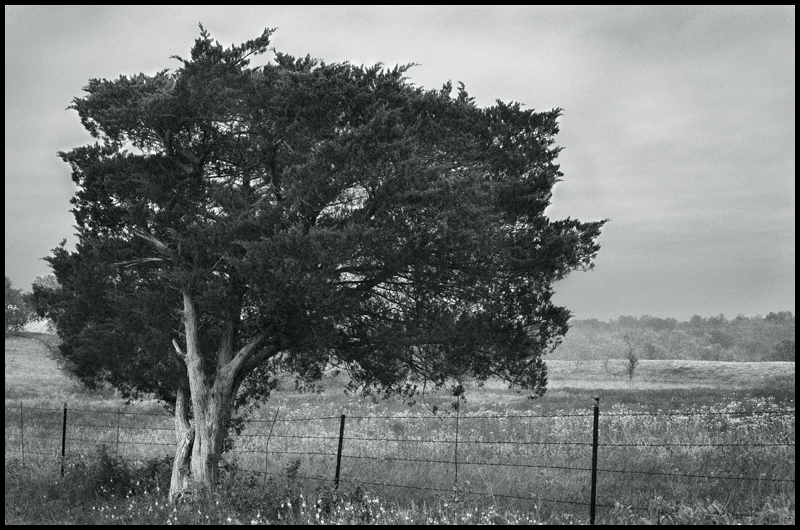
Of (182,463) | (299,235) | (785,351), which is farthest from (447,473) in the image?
(785,351)

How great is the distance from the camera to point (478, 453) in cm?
1677

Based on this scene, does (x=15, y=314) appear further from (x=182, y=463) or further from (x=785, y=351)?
(x=785, y=351)

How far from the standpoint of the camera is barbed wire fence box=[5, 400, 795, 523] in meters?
11.8

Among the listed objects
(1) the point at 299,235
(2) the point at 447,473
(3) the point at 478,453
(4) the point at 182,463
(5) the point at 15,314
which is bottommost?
(3) the point at 478,453

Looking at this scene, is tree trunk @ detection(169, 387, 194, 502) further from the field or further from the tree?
the field

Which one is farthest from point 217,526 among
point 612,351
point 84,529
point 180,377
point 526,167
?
point 612,351

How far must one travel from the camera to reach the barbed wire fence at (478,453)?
11777 mm

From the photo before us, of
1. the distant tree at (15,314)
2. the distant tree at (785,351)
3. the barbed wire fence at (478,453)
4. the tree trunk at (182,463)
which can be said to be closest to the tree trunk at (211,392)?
the tree trunk at (182,463)

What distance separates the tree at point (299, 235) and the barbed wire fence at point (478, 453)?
1.46 m

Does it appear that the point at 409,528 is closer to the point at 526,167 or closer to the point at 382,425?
the point at 526,167

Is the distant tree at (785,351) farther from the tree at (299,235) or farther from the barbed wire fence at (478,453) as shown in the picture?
the tree at (299,235)

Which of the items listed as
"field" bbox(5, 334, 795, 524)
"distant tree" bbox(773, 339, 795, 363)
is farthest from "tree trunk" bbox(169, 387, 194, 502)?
"distant tree" bbox(773, 339, 795, 363)

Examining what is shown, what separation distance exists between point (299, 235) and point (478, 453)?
950 centimetres

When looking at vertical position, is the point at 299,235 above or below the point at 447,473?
above
